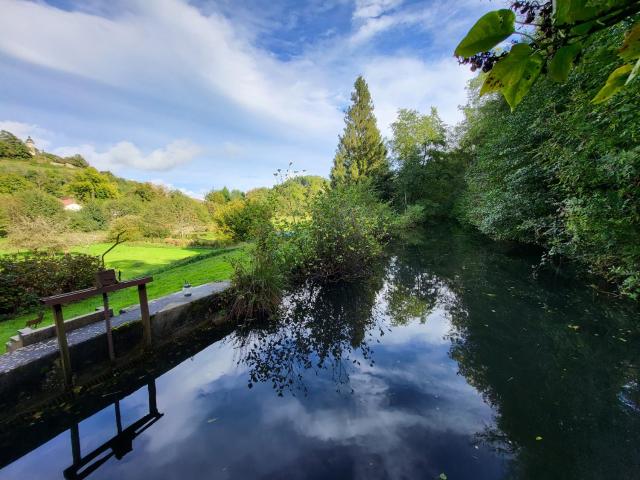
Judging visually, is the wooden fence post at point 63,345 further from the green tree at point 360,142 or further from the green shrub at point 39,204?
the green tree at point 360,142

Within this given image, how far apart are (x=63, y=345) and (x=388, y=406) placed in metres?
3.87

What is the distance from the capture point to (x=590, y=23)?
20.7 inches

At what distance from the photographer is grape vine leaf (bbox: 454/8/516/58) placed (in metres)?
A: 0.51

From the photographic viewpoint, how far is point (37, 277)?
6.86 metres

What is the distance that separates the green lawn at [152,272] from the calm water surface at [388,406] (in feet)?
8.93

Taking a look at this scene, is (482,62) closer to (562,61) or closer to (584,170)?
(562,61)

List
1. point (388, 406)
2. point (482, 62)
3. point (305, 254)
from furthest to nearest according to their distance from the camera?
1. point (305, 254)
2. point (388, 406)
3. point (482, 62)

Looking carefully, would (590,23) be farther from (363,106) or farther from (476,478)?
(363,106)

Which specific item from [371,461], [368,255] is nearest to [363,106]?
[368,255]

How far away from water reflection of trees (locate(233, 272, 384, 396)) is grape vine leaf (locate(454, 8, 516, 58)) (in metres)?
4.09

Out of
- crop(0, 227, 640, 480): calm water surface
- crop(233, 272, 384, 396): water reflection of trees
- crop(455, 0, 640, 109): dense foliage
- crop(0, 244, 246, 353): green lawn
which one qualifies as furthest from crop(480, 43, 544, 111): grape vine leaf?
crop(0, 244, 246, 353): green lawn

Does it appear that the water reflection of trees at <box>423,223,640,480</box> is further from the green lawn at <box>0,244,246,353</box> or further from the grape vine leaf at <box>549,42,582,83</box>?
the green lawn at <box>0,244,246,353</box>

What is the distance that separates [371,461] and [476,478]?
90 cm

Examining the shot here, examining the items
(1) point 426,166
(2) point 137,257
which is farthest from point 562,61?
(1) point 426,166
